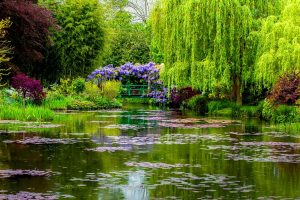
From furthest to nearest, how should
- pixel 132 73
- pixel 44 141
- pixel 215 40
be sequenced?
pixel 132 73 → pixel 215 40 → pixel 44 141

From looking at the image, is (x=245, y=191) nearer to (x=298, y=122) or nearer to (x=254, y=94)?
(x=298, y=122)

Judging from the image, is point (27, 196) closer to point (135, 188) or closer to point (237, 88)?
point (135, 188)

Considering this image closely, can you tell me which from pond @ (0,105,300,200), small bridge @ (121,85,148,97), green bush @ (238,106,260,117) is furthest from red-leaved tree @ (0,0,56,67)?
small bridge @ (121,85,148,97)

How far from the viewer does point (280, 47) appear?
29.6 meters

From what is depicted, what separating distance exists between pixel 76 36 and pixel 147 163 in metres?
31.9

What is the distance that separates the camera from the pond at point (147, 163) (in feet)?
35.8

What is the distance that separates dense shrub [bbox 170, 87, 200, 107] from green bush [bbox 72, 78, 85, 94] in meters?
7.89

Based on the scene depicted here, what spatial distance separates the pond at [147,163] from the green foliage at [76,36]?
2157 cm

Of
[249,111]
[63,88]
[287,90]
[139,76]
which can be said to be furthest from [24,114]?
[139,76]

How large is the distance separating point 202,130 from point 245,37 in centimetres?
1101

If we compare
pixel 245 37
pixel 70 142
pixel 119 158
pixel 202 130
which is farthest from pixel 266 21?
pixel 119 158

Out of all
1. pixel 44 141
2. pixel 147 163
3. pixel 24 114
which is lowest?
pixel 147 163

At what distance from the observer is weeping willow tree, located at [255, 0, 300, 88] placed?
29203 millimetres

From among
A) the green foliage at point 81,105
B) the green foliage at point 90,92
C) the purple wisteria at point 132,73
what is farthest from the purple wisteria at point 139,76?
the green foliage at point 81,105
